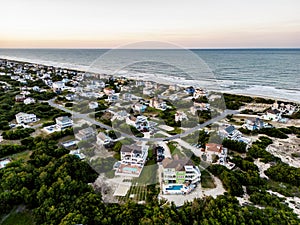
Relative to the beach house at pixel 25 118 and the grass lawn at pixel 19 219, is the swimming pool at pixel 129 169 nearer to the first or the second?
the grass lawn at pixel 19 219

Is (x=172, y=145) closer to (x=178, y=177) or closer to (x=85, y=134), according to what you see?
(x=178, y=177)

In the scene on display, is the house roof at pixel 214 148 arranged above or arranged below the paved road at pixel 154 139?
above

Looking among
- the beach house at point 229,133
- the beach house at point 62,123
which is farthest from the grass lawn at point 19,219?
the beach house at point 229,133

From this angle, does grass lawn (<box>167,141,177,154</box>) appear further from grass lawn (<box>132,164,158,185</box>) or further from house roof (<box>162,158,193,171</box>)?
house roof (<box>162,158,193,171</box>)

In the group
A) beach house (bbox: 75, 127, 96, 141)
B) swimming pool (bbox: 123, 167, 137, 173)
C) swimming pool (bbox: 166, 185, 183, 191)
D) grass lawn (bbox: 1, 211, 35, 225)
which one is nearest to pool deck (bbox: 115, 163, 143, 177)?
swimming pool (bbox: 123, 167, 137, 173)

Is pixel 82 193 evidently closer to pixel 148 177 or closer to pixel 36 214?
pixel 36 214

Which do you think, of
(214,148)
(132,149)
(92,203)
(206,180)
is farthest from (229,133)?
(92,203)

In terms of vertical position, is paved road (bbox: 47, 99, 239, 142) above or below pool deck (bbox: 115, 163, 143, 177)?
above
